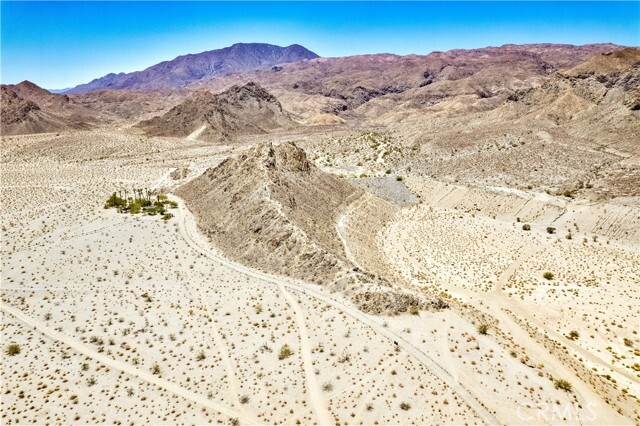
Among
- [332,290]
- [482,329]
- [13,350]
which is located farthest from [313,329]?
[13,350]

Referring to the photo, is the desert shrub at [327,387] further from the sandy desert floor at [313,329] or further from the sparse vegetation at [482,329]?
the sparse vegetation at [482,329]

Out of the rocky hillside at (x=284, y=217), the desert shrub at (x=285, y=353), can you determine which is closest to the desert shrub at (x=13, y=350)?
the desert shrub at (x=285, y=353)

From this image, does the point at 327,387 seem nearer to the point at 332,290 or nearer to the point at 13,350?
the point at 332,290

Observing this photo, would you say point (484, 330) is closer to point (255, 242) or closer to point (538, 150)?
point (255, 242)

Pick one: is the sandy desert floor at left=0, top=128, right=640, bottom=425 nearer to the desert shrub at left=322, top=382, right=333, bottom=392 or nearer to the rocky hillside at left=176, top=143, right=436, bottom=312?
the desert shrub at left=322, top=382, right=333, bottom=392

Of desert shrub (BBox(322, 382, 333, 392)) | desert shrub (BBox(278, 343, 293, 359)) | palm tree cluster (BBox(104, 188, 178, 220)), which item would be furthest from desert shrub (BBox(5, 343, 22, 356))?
palm tree cluster (BBox(104, 188, 178, 220))

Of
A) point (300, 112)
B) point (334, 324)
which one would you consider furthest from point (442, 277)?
point (300, 112)

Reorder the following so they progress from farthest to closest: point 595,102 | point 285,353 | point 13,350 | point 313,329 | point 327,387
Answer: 1. point 595,102
2. point 313,329
3. point 13,350
4. point 285,353
5. point 327,387
